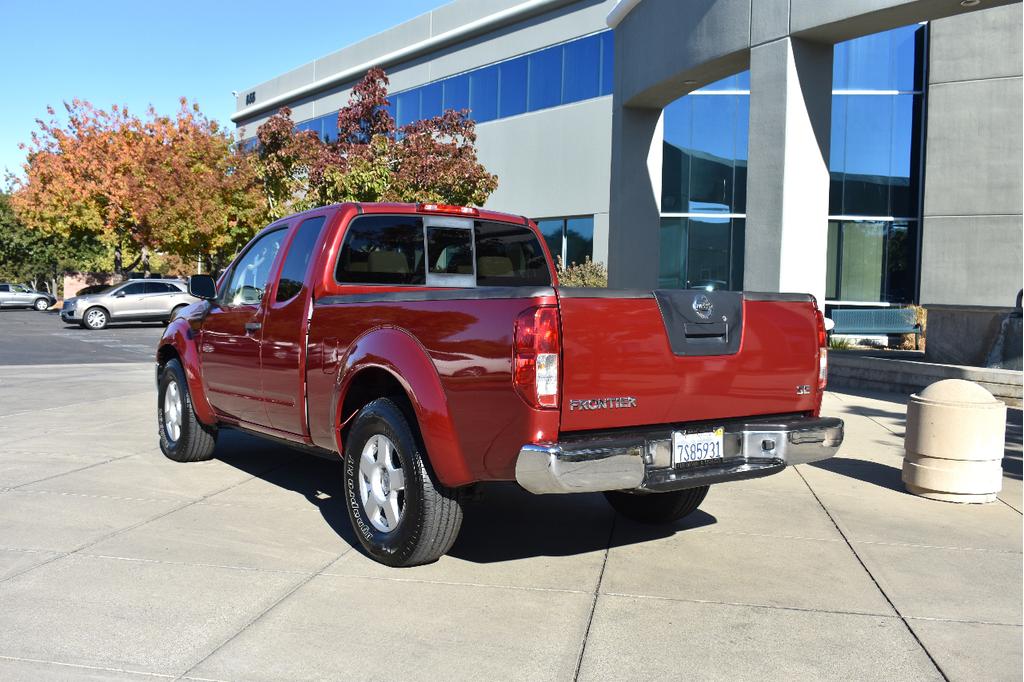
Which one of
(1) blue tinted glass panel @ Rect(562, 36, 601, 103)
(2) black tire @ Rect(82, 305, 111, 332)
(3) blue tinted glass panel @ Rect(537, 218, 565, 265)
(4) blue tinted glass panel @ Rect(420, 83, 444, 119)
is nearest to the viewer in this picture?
(1) blue tinted glass panel @ Rect(562, 36, 601, 103)

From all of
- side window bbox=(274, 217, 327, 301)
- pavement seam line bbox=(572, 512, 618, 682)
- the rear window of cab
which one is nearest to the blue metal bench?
the rear window of cab

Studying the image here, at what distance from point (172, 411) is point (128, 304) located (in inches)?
934

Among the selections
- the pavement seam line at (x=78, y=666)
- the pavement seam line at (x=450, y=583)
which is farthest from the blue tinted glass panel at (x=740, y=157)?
the pavement seam line at (x=78, y=666)

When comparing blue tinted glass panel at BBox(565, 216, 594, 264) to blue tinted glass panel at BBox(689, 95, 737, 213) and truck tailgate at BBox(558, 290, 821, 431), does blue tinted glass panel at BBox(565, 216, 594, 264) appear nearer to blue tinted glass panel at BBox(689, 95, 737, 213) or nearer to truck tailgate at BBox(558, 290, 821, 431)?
blue tinted glass panel at BBox(689, 95, 737, 213)

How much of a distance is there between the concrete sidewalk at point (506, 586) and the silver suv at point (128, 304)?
23640mm

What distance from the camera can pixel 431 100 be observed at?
108ft

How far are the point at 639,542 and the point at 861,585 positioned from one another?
1305mm

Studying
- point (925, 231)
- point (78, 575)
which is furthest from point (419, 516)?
point (925, 231)

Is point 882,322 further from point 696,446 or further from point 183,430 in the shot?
point 696,446

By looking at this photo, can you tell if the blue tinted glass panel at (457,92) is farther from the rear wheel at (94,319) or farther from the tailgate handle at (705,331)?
the tailgate handle at (705,331)

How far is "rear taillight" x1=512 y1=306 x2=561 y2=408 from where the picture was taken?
3.94 m

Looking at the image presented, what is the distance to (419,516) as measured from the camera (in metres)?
4.58

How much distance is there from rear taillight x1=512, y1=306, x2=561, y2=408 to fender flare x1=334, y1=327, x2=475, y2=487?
0.55 metres

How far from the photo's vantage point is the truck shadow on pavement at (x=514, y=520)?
17.3 feet
